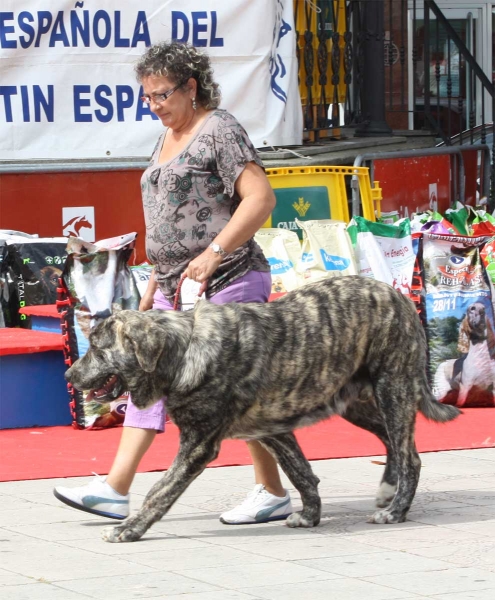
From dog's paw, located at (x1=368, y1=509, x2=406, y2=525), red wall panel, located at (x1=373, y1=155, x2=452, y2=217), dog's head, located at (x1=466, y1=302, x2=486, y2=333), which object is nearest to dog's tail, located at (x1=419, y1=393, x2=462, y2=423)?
dog's paw, located at (x1=368, y1=509, x2=406, y2=525)

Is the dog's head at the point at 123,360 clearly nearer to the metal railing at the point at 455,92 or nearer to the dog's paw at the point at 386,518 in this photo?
the dog's paw at the point at 386,518

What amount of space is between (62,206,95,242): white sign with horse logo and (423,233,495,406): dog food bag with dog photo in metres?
2.86

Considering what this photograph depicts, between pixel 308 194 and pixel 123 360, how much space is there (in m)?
5.39

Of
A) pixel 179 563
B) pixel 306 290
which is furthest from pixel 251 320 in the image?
pixel 179 563

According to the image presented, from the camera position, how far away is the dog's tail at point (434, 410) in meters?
5.37

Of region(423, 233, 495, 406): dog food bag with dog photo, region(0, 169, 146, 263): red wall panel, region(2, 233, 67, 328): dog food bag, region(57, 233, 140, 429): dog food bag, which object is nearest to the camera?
region(57, 233, 140, 429): dog food bag

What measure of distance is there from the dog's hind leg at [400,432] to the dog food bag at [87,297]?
2.45m

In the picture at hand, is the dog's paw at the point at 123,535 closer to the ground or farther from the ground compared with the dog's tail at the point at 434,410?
closer to the ground

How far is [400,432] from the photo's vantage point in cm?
526

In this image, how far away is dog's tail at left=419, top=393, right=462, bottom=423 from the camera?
5.37 meters

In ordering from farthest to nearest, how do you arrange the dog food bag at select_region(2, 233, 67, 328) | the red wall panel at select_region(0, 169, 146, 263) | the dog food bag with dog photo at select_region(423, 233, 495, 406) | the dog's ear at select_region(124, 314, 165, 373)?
the red wall panel at select_region(0, 169, 146, 263) < the dog food bag at select_region(2, 233, 67, 328) < the dog food bag with dog photo at select_region(423, 233, 495, 406) < the dog's ear at select_region(124, 314, 165, 373)

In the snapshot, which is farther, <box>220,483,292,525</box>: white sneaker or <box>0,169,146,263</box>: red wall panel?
<box>0,169,146,263</box>: red wall panel

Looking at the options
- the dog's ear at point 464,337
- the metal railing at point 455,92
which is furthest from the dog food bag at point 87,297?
the metal railing at point 455,92

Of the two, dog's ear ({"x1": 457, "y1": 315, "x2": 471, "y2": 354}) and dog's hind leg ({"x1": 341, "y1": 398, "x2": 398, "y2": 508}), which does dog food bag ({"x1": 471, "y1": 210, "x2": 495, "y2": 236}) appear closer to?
dog's ear ({"x1": 457, "y1": 315, "x2": 471, "y2": 354})
